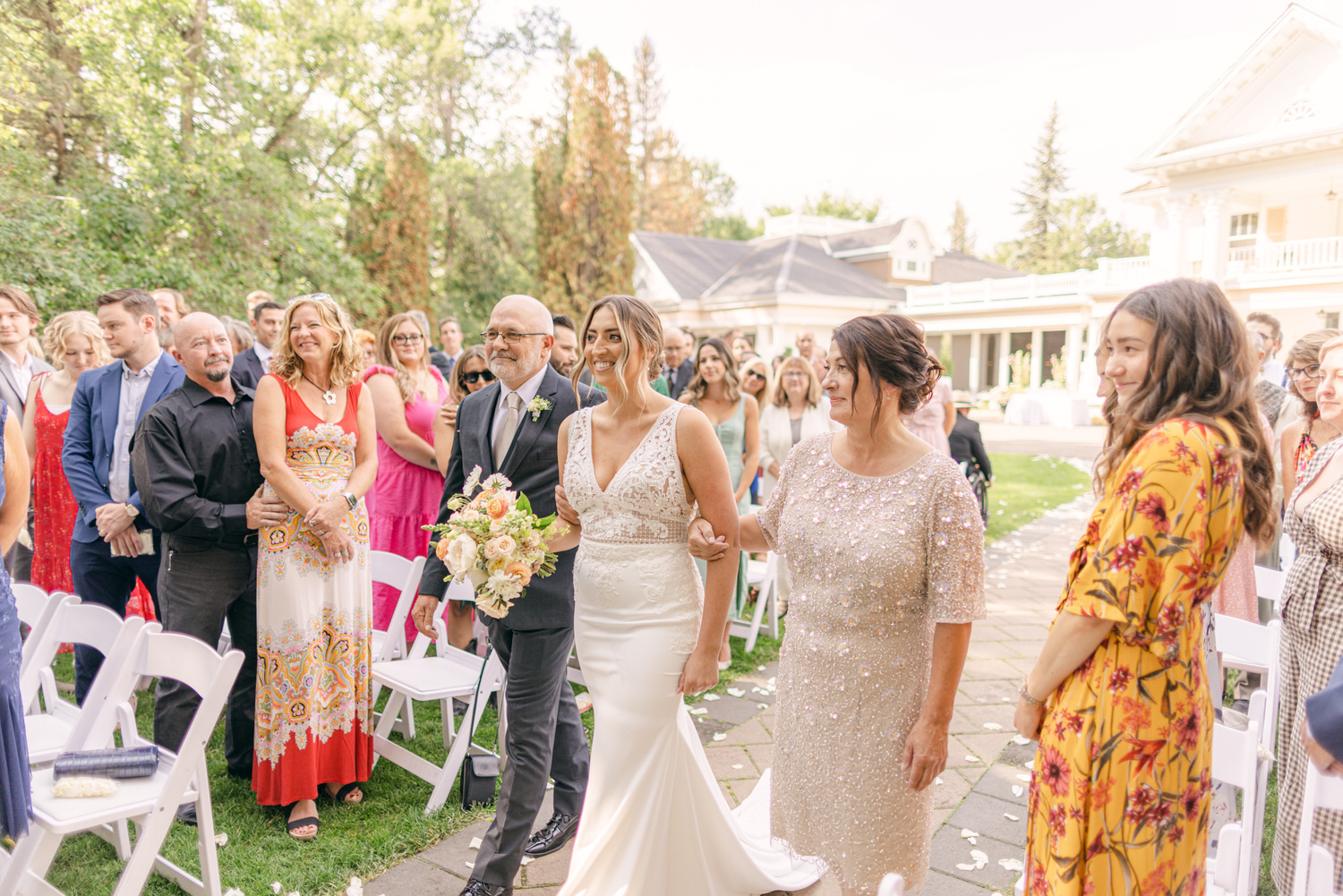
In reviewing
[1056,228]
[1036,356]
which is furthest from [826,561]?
[1056,228]

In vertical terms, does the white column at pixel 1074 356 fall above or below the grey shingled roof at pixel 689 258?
below

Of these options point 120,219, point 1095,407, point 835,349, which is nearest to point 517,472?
point 835,349

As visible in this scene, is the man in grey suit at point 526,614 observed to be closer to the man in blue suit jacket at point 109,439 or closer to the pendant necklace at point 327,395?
the pendant necklace at point 327,395

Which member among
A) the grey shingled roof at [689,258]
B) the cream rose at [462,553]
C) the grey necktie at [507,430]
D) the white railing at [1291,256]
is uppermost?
the grey shingled roof at [689,258]

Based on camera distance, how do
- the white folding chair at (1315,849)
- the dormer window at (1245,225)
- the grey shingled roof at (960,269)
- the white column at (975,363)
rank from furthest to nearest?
the grey shingled roof at (960,269)
the white column at (975,363)
the dormer window at (1245,225)
the white folding chair at (1315,849)

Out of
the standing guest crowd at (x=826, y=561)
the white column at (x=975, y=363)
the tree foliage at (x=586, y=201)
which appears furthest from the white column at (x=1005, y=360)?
the standing guest crowd at (x=826, y=561)

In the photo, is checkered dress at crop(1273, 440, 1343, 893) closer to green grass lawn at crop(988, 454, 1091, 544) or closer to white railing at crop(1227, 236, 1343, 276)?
green grass lawn at crop(988, 454, 1091, 544)

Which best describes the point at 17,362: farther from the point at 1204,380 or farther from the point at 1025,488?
the point at 1025,488

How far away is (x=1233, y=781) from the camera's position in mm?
2385

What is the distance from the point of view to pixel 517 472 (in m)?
3.30

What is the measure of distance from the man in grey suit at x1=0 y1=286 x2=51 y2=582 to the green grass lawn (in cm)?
980

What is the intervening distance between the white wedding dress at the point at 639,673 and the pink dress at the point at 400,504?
122 inches

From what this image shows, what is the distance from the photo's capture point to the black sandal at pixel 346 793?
3.91 metres

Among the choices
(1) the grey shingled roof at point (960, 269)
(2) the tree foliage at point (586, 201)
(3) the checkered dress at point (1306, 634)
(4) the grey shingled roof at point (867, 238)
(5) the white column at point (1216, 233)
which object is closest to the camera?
(3) the checkered dress at point (1306, 634)
